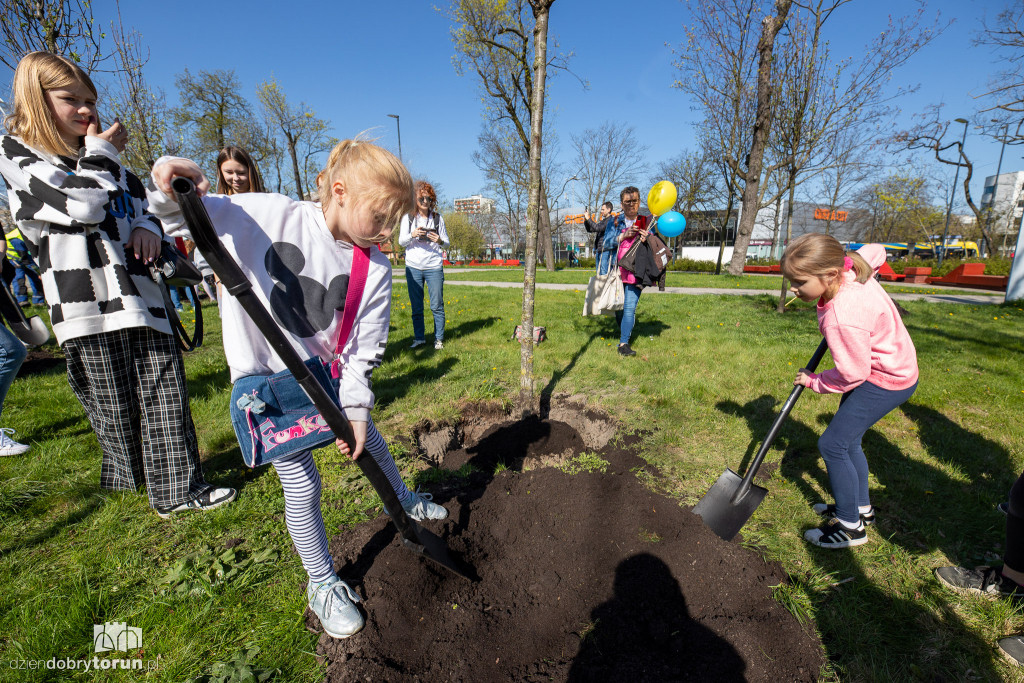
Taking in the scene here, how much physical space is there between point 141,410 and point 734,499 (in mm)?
3518

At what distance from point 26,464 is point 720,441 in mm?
5080

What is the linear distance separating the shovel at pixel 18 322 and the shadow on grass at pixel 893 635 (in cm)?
492

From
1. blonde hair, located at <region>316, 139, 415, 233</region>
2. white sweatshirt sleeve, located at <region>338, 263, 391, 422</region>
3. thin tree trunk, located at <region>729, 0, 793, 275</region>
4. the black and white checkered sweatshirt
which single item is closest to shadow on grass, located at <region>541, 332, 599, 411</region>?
white sweatshirt sleeve, located at <region>338, 263, 391, 422</region>

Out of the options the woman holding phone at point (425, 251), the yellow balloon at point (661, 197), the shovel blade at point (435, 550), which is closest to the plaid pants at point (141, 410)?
the shovel blade at point (435, 550)

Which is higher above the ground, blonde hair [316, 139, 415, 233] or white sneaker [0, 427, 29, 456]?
blonde hair [316, 139, 415, 233]

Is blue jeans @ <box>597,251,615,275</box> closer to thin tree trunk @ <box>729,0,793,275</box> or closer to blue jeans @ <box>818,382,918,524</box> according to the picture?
blue jeans @ <box>818,382,918,524</box>

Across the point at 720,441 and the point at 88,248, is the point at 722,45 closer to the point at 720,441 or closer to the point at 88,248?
the point at 720,441

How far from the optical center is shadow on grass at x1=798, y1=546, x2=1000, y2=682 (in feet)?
5.56

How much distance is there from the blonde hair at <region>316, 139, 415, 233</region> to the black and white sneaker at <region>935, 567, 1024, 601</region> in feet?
10.1

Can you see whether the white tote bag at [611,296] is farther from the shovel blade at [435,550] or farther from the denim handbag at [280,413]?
the denim handbag at [280,413]

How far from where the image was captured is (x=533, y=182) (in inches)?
132

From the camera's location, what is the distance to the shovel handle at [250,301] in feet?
3.77

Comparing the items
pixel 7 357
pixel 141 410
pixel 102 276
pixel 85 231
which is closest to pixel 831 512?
pixel 141 410

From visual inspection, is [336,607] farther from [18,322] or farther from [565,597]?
[18,322]
